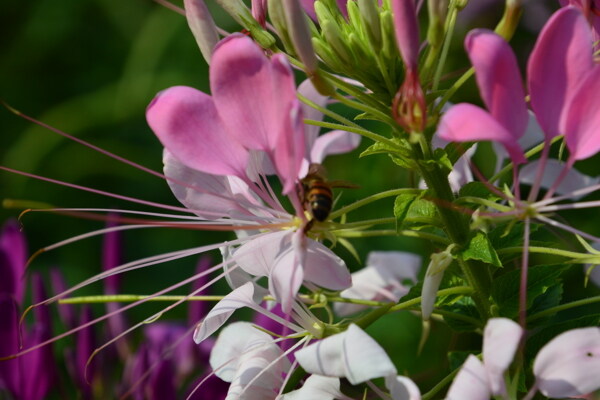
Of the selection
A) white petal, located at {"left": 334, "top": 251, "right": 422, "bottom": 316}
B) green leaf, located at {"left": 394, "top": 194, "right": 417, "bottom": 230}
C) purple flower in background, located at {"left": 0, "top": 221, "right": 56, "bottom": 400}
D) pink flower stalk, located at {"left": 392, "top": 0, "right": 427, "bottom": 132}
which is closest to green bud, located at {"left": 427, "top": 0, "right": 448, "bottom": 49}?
pink flower stalk, located at {"left": 392, "top": 0, "right": 427, "bottom": 132}

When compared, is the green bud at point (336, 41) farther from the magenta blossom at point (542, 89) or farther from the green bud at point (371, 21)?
the magenta blossom at point (542, 89)

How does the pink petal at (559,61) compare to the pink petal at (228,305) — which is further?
the pink petal at (228,305)

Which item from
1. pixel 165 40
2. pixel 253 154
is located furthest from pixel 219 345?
pixel 165 40

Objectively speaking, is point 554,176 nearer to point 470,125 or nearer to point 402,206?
point 402,206

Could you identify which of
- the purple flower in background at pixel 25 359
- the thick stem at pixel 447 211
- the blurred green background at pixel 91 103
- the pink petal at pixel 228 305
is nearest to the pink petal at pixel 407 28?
the thick stem at pixel 447 211

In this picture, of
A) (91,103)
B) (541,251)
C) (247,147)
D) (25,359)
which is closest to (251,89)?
(247,147)

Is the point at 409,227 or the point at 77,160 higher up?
the point at 409,227

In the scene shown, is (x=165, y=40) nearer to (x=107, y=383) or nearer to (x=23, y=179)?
(x=23, y=179)

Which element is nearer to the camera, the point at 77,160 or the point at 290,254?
the point at 290,254
